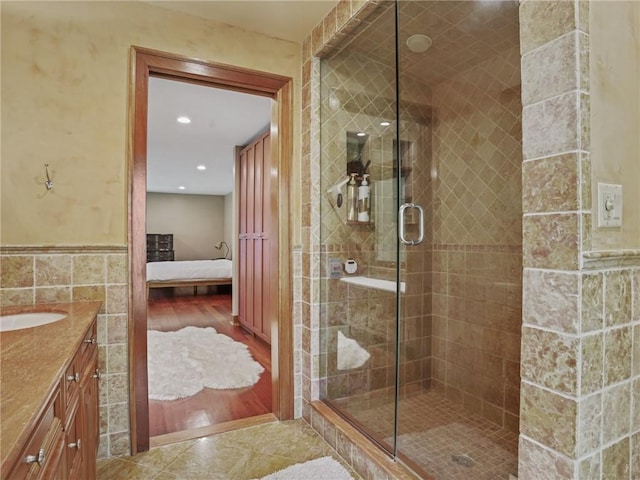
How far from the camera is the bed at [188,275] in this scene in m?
7.08

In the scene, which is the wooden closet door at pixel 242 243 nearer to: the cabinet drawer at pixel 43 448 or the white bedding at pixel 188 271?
the white bedding at pixel 188 271

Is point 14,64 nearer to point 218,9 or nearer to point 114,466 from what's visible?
point 218,9

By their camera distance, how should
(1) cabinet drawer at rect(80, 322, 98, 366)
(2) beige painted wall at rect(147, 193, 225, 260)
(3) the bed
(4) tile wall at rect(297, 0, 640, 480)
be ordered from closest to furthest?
(4) tile wall at rect(297, 0, 640, 480) < (1) cabinet drawer at rect(80, 322, 98, 366) < (3) the bed < (2) beige painted wall at rect(147, 193, 225, 260)

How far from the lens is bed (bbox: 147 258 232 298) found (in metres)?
7.08

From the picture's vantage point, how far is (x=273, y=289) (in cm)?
255

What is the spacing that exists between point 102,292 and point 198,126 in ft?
9.57

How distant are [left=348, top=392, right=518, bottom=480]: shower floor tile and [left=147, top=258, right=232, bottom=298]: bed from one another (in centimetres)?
564

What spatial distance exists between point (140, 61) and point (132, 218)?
2.86 feet

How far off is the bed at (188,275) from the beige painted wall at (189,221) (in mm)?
3024

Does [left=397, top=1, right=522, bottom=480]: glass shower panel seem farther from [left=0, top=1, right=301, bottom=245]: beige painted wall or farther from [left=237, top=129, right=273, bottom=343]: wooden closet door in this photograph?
[left=237, top=129, right=273, bottom=343]: wooden closet door

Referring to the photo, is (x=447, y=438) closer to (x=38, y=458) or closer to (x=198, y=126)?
(x=38, y=458)

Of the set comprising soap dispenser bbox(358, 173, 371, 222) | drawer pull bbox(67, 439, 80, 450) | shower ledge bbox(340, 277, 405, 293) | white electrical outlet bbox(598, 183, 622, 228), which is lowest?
drawer pull bbox(67, 439, 80, 450)

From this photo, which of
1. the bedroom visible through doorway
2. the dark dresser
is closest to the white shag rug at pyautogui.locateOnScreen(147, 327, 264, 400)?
the bedroom visible through doorway

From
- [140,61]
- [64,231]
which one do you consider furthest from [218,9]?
[64,231]
